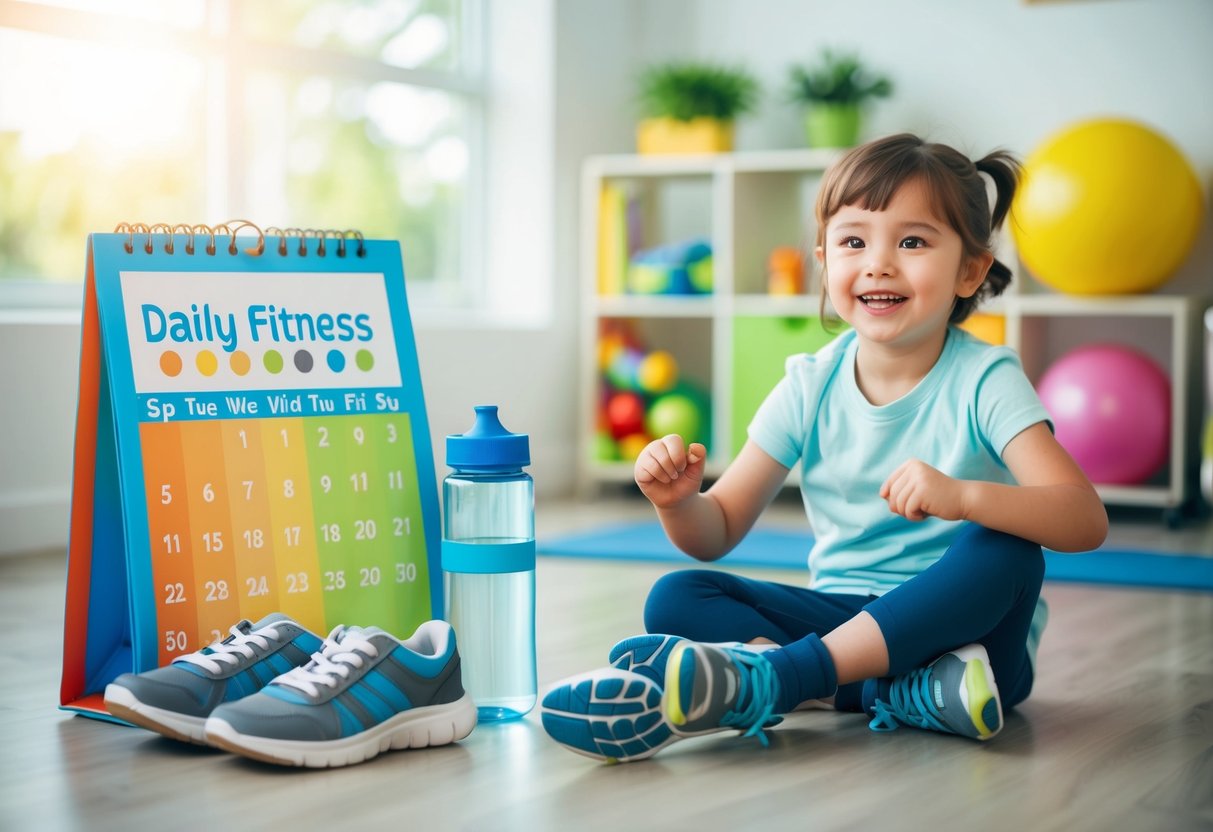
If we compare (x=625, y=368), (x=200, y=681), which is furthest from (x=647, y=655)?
(x=625, y=368)

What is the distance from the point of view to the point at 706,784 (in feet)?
4.31

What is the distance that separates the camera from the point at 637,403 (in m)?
3.98

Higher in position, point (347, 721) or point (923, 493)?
point (923, 493)

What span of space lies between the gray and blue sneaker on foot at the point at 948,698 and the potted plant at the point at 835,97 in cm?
259

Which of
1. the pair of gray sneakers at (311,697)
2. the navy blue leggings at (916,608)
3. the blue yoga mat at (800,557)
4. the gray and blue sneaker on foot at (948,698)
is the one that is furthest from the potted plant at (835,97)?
the pair of gray sneakers at (311,697)

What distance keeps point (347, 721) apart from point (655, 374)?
8.59ft

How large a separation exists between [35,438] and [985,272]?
1982 millimetres

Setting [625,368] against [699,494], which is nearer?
[699,494]

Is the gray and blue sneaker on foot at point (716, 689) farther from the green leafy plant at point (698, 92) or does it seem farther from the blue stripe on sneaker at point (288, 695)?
the green leafy plant at point (698, 92)

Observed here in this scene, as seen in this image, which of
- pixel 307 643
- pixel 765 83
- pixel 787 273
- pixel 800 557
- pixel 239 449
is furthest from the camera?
pixel 765 83

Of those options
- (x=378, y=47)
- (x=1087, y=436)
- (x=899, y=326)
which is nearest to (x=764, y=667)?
(x=899, y=326)

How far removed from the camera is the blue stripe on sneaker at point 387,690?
1.39 m

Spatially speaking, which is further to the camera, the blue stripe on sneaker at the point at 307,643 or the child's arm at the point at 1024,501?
the blue stripe on sneaker at the point at 307,643

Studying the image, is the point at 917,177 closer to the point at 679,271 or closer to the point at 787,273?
the point at 787,273
